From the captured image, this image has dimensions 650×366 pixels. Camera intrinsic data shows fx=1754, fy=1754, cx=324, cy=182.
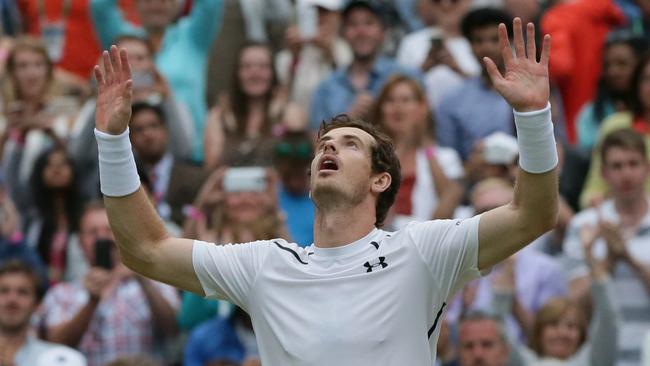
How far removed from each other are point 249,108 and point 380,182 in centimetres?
585

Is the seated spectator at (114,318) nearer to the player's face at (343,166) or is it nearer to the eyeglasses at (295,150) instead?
the eyeglasses at (295,150)

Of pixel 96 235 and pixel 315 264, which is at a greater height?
pixel 315 264

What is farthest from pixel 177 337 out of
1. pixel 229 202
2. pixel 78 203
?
pixel 78 203

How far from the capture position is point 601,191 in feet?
37.7

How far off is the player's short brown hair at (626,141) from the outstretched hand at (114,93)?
195 inches

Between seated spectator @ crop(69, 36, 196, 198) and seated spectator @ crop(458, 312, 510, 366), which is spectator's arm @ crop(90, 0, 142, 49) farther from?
seated spectator @ crop(458, 312, 510, 366)

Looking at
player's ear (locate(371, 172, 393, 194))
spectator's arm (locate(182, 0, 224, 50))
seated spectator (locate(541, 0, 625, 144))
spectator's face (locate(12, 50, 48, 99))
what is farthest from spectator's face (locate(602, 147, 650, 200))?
spectator's face (locate(12, 50, 48, 99))

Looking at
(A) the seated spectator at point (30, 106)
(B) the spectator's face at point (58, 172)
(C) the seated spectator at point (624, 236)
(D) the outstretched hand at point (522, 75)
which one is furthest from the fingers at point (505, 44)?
(A) the seated spectator at point (30, 106)

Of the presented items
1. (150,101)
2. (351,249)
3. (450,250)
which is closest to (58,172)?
(150,101)

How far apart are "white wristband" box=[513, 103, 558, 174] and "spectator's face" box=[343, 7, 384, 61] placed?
640 cm

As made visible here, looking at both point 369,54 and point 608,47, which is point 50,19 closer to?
point 369,54

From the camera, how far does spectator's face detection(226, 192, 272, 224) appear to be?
10.6 metres

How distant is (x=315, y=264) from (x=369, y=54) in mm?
6195

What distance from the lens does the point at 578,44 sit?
13.5m
